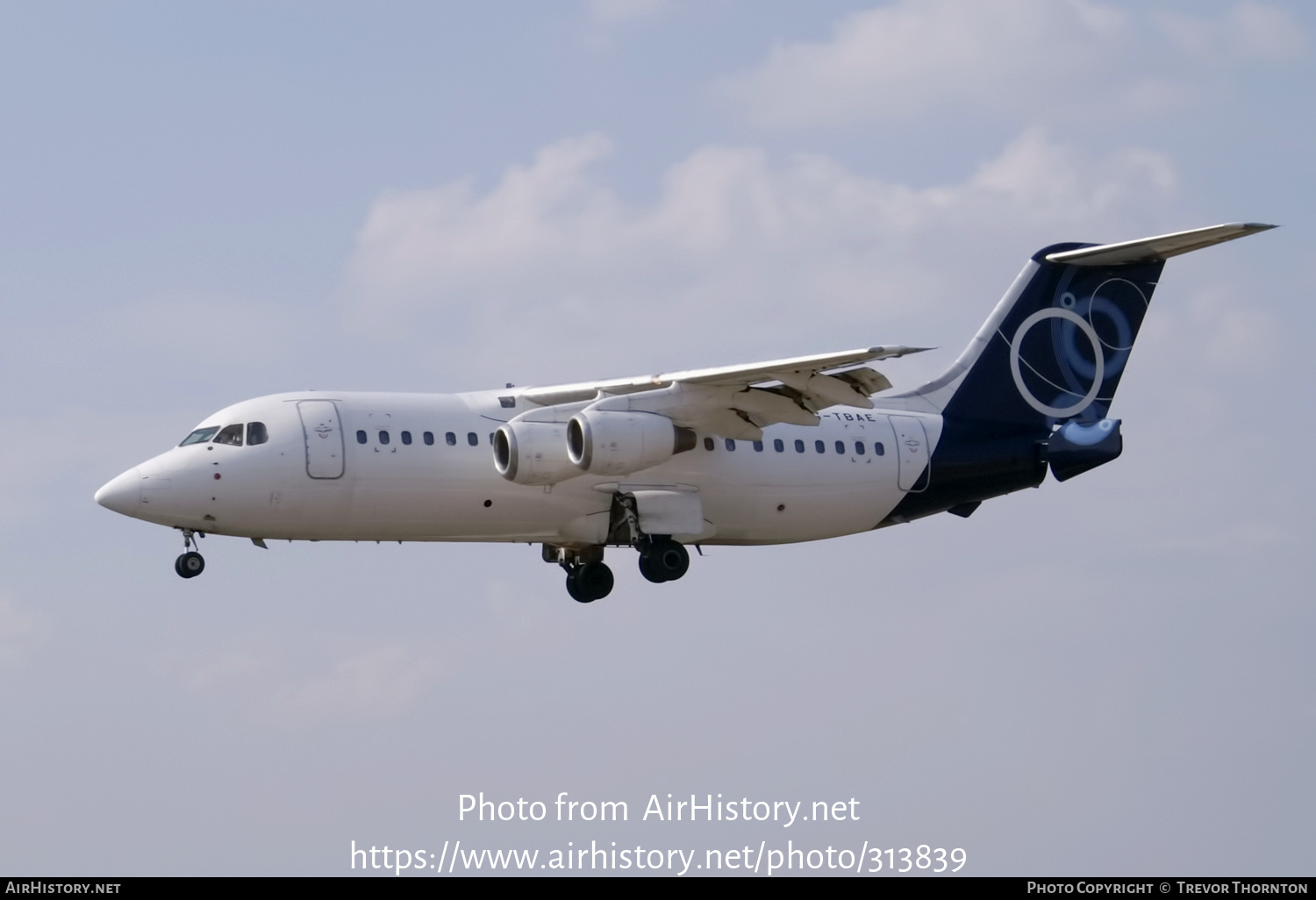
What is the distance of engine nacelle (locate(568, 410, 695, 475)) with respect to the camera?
20750mm

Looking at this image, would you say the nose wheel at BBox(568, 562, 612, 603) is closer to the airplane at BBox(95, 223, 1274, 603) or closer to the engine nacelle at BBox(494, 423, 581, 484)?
the airplane at BBox(95, 223, 1274, 603)

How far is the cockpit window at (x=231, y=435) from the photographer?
816 inches

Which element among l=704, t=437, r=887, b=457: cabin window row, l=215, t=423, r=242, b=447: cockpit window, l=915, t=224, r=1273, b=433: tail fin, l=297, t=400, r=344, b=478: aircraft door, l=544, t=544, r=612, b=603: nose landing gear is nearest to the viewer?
l=297, t=400, r=344, b=478: aircraft door

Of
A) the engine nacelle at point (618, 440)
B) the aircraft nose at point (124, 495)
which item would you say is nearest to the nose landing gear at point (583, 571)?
the engine nacelle at point (618, 440)

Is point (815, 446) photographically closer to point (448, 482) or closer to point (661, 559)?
point (661, 559)

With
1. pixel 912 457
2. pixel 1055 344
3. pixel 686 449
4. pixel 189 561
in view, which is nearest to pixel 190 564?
pixel 189 561

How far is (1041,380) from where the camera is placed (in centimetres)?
2398

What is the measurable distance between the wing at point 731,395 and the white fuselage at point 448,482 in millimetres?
478

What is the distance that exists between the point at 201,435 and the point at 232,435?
1.31 feet

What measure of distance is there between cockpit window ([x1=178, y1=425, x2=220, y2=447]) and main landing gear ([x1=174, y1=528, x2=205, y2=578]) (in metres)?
0.97

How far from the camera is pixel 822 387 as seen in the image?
20.8 metres

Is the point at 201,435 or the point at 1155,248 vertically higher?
the point at 1155,248

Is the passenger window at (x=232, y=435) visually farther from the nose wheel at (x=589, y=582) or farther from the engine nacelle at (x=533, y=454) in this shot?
the nose wheel at (x=589, y=582)

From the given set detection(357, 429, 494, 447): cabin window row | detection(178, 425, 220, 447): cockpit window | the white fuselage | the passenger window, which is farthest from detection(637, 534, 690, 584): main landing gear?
detection(178, 425, 220, 447): cockpit window
